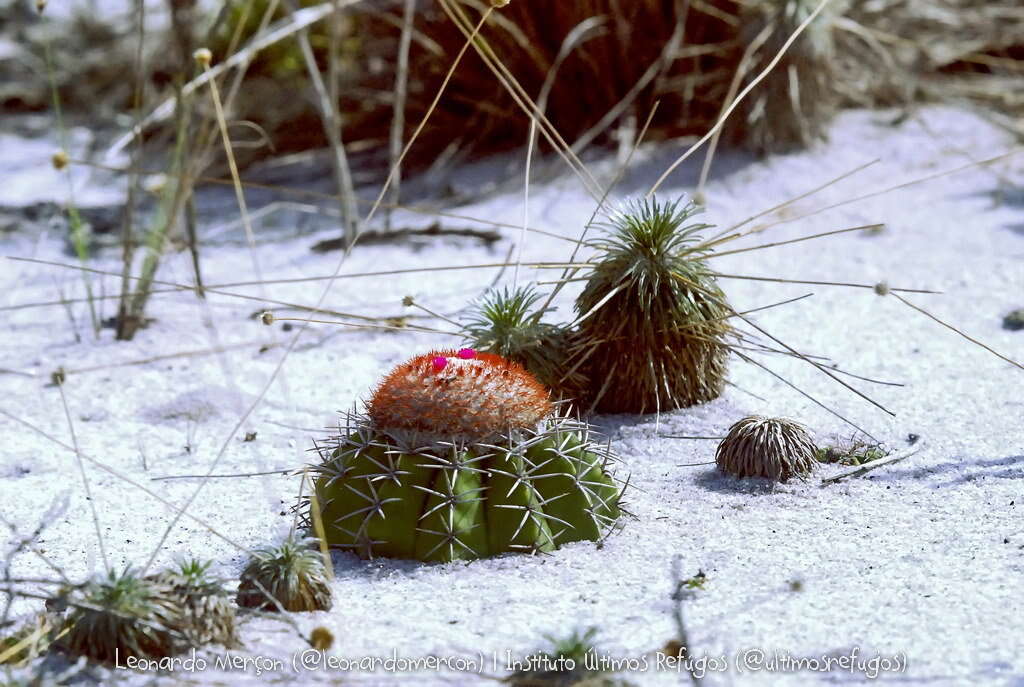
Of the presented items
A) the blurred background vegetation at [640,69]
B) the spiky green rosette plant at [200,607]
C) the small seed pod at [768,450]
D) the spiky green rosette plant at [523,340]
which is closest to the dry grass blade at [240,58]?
the blurred background vegetation at [640,69]

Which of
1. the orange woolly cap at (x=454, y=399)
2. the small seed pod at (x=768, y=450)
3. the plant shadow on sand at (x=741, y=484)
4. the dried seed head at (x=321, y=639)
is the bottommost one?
the dried seed head at (x=321, y=639)

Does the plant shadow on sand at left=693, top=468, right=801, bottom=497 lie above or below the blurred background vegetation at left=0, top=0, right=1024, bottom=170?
below

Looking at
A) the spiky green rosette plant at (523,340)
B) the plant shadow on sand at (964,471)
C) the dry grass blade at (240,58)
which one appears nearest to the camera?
the plant shadow on sand at (964,471)

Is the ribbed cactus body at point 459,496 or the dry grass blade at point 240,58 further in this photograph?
the dry grass blade at point 240,58

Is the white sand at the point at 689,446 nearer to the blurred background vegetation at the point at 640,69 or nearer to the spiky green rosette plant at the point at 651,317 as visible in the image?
the spiky green rosette plant at the point at 651,317

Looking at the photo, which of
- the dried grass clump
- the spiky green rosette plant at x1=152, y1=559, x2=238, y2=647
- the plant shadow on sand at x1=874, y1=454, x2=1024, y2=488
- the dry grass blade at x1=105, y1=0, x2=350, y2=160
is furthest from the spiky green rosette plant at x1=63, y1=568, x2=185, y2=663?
the dried grass clump

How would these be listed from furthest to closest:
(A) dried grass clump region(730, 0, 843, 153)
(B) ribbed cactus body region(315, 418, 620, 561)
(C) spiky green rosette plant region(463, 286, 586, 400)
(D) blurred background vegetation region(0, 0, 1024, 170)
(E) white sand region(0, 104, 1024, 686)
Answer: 1. (D) blurred background vegetation region(0, 0, 1024, 170)
2. (A) dried grass clump region(730, 0, 843, 153)
3. (C) spiky green rosette plant region(463, 286, 586, 400)
4. (B) ribbed cactus body region(315, 418, 620, 561)
5. (E) white sand region(0, 104, 1024, 686)

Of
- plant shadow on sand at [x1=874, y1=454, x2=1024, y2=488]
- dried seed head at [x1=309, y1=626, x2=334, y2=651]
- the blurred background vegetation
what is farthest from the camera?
the blurred background vegetation

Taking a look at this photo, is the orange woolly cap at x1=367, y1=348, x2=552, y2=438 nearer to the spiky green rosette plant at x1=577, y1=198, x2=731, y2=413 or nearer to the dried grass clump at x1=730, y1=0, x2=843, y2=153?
the spiky green rosette plant at x1=577, y1=198, x2=731, y2=413
